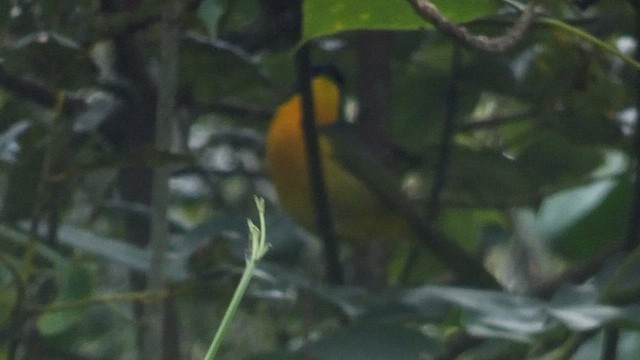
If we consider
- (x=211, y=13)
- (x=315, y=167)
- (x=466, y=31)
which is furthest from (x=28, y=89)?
(x=466, y=31)

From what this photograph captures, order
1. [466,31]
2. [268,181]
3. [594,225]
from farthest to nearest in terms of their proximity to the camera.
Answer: [268,181] < [594,225] < [466,31]

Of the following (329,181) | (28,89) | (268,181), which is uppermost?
(28,89)

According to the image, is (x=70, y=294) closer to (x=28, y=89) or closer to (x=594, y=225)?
(x=28, y=89)

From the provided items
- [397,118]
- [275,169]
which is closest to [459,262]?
[397,118]

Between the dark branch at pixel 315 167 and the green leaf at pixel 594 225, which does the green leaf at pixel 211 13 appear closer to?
the dark branch at pixel 315 167

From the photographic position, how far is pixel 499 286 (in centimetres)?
74

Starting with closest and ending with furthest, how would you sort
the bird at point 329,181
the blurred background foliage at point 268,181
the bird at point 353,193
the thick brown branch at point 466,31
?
the thick brown branch at point 466,31, the blurred background foliage at point 268,181, the bird at point 353,193, the bird at point 329,181

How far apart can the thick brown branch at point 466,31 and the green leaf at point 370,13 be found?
2 cm

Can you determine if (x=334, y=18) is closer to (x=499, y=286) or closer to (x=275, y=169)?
(x=499, y=286)

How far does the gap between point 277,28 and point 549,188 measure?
30 centimetres

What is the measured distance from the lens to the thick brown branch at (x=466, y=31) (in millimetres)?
471

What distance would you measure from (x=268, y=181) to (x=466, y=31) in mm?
804

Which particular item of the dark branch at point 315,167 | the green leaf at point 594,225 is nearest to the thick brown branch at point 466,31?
the dark branch at point 315,167

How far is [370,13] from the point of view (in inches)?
19.9
